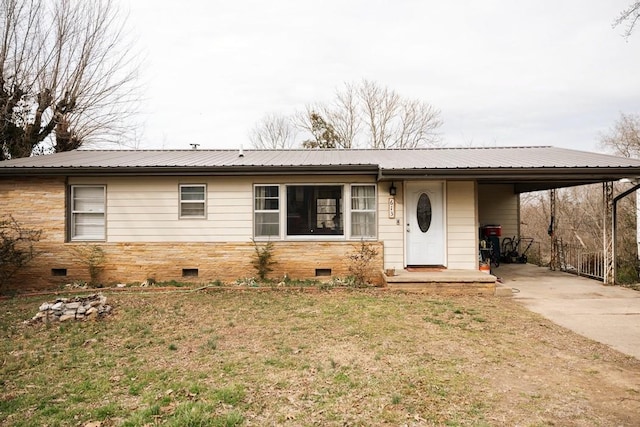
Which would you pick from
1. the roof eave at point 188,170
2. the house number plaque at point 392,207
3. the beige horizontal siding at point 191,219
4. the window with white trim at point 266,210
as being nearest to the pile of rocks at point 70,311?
the beige horizontal siding at point 191,219

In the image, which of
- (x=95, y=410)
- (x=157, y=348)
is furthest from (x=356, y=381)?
(x=157, y=348)

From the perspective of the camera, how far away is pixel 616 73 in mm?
14477

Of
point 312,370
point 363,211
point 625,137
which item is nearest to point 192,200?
point 363,211

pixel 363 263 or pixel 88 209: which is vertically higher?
pixel 88 209

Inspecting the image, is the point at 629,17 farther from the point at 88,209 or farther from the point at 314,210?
the point at 88,209

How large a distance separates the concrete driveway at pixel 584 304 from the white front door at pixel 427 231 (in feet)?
6.06

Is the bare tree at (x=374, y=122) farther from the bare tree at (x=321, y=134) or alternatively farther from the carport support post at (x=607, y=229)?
the carport support post at (x=607, y=229)

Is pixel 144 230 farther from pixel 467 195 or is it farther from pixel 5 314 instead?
pixel 467 195

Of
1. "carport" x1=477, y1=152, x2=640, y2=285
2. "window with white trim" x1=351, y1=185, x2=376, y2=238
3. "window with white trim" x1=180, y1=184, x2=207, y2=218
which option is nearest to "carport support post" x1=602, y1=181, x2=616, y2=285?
"carport" x1=477, y1=152, x2=640, y2=285

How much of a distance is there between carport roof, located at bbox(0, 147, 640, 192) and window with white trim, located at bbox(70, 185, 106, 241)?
51cm

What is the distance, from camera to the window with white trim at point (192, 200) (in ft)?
31.1

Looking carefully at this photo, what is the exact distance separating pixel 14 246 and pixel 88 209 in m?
1.74

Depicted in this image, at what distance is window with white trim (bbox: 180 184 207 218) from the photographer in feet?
31.1

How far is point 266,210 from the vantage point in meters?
9.46
